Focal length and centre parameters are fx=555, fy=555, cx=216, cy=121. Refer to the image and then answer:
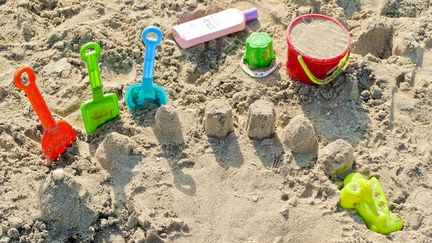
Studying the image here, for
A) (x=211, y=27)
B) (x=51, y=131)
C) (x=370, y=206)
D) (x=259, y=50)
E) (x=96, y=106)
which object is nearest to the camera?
(x=370, y=206)

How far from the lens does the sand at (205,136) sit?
2.35 m

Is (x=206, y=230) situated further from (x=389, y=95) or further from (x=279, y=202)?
(x=389, y=95)

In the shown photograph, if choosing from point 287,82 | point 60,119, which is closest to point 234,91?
point 287,82

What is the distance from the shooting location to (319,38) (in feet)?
9.29

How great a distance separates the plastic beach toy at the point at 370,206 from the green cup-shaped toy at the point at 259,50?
2.80 feet

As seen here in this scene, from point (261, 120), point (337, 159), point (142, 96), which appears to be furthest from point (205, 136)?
point (337, 159)

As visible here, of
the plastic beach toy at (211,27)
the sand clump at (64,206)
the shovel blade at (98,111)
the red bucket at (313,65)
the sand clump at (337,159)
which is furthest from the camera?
the plastic beach toy at (211,27)

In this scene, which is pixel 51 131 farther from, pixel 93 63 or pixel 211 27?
pixel 211 27

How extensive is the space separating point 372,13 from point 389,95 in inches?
26.5

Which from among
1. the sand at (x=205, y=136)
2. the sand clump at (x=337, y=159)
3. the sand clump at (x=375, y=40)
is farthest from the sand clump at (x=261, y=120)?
the sand clump at (x=375, y=40)

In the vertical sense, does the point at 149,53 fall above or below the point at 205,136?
above

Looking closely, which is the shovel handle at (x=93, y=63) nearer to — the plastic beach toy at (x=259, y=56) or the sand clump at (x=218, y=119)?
the sand clump at (x=218, y=119)

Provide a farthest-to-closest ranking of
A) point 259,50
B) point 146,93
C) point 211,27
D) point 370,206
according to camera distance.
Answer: point 211,27 < point 259,50 < point 146,93 < point 370,206

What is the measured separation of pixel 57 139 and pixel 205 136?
68cm
